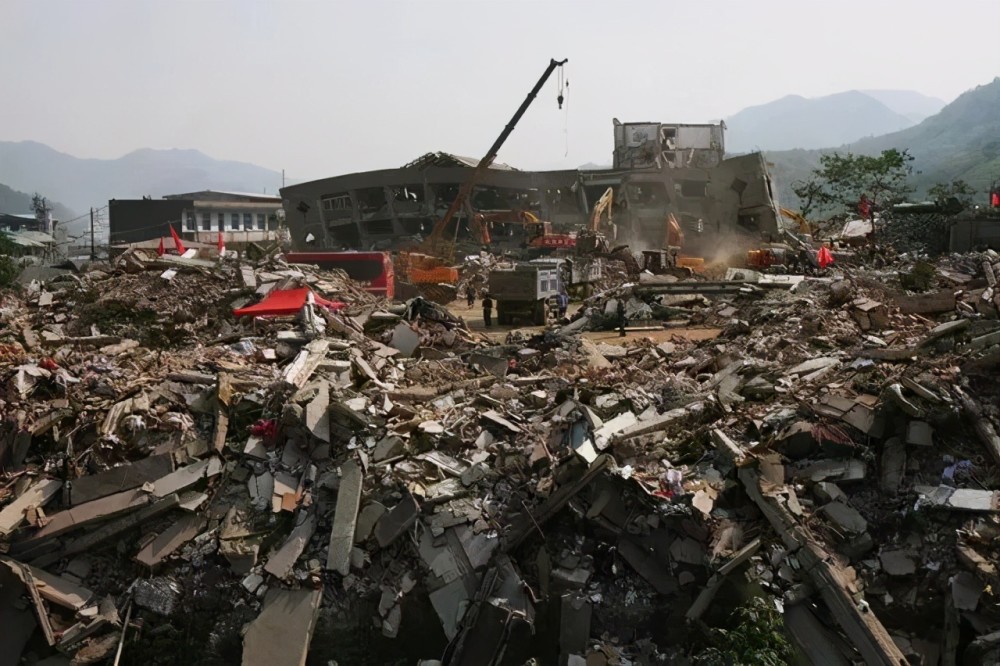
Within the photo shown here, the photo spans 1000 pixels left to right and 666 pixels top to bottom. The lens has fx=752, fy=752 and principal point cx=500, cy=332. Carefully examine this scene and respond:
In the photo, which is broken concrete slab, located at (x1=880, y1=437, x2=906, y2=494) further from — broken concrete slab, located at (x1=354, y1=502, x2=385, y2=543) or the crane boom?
the crane boom

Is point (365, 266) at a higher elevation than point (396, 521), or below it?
higher

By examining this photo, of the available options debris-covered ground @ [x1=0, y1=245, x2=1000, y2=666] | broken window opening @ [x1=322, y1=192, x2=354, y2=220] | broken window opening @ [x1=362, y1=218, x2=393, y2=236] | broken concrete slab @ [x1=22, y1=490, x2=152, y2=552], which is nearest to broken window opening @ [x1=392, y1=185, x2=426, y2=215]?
broken window opening @ [x1=362, y1=218, x2=393, y2=236]

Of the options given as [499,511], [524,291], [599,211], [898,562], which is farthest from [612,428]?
[599,211]

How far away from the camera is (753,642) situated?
19.2ft

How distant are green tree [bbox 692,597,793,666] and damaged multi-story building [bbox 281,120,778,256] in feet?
87.9

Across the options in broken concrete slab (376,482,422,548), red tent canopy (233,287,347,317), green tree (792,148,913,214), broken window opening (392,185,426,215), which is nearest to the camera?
broken concrete slab (376,482,422,548)

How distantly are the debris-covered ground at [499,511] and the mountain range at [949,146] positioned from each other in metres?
56.0

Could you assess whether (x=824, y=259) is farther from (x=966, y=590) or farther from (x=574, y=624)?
(x=574, y=624)

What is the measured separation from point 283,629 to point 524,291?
1122 centimetres

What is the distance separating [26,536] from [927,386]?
9.16 metres

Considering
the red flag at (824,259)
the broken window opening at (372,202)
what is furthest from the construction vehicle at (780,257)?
the broken window opening at (372,202)

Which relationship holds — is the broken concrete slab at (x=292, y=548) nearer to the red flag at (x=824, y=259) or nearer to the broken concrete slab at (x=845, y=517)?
the broken concrete slab at (x=845, y=517)

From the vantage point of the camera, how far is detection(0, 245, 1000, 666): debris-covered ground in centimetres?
645

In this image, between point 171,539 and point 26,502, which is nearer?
point 171,539
